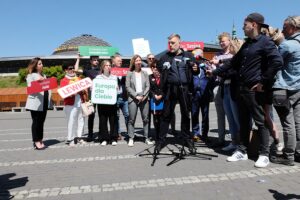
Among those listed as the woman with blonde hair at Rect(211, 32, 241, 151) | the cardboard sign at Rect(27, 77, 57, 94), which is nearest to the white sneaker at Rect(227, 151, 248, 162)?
the woman with blonde hair at Rect(211, 32, 241, 151)

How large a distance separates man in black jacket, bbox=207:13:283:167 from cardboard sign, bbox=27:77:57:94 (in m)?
4.41

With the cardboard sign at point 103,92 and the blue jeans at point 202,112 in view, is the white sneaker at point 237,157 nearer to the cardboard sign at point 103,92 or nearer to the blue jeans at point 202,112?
the blue jeans at point 202,112

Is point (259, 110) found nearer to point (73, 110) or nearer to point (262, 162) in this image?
point (262, 162)

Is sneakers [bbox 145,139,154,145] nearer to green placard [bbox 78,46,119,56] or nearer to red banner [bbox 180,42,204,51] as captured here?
green placard [bbox 78,46,119,56]

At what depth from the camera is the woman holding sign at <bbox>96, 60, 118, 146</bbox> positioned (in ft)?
29.1

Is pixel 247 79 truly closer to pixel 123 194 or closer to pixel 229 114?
pixel 229 114

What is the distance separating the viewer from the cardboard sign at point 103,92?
344 inches

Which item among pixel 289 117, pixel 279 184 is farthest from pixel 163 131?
pixel 279 184

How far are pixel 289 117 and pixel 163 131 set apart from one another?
252 centimetres

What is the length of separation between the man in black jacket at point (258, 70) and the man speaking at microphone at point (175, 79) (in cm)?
139

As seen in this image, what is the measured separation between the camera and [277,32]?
6.85m

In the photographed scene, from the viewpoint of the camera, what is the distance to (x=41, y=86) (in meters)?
8.44

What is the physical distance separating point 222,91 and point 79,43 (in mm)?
95648

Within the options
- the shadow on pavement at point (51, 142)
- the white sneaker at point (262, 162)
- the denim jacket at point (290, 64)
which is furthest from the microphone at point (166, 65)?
the shadow on pavement at point (51, 142)
